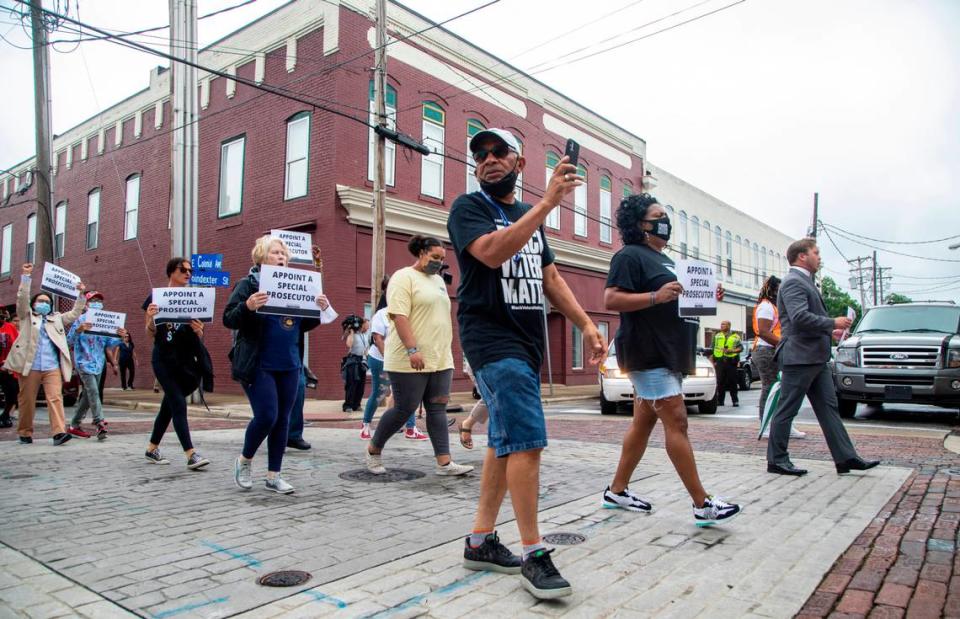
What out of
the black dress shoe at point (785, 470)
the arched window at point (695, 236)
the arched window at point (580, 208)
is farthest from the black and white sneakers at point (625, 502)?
the arched window at point (695, 236)

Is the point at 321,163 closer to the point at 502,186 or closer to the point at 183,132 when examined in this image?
the point at 183,132

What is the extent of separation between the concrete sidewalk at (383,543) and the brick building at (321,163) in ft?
36.6

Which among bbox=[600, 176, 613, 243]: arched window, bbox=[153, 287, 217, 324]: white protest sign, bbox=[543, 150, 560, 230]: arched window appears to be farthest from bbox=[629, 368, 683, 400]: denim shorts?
bbox=[600, 176, 613, 243]: arched window

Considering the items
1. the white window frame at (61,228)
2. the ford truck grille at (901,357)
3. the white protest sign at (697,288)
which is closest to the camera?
the white protest sign at (697,288)

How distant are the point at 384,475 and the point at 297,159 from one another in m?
13.2

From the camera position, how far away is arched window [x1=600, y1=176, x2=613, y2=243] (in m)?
26.2

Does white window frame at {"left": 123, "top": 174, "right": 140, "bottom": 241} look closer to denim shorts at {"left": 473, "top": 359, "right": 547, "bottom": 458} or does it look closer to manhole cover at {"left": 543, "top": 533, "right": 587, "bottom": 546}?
manhole cover at {"left": 543, "top": 533, "right": 587, "bottom": 546}

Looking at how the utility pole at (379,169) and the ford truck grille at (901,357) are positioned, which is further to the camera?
the utility pole at (379,169)

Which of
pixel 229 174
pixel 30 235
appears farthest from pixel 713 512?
pixel 30 235

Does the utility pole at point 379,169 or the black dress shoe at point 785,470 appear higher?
the utility pole at point 379,169

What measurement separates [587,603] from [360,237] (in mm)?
14272

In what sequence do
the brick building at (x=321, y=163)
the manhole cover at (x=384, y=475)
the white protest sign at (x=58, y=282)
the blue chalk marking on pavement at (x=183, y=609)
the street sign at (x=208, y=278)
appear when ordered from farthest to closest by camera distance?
the brick building at (x=321, y=163) → the street sign at (x=208, y=278) → the white protest sign at (x=58, y=282) → the manhole cover at (x=384, y=475) → the blue chalk marking on pavement at (x=183, y=609)

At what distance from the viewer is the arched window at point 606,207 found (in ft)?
86.0

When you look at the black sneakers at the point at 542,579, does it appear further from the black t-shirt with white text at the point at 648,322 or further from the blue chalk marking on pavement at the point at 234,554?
the black t-shirt with white text at the point at 648,322
